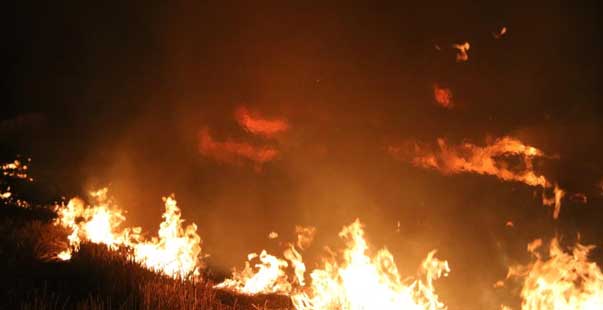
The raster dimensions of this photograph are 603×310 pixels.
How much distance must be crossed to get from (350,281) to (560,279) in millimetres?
2696

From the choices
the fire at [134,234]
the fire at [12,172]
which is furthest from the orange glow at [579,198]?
the fire at [12,172]

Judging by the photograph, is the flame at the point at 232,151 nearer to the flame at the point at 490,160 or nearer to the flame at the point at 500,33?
the flame at the point at 490,160

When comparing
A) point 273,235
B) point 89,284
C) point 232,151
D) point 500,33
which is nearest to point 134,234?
point 232,151

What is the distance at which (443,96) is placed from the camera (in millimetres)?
7250

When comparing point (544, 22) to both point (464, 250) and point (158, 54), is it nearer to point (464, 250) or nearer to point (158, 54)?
point (464, 250)

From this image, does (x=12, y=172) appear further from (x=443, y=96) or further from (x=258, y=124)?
(x=443, y=96)

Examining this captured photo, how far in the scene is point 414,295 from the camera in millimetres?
6961

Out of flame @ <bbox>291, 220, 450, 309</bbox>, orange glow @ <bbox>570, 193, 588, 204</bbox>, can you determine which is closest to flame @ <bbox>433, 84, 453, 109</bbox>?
A: orange glow @ <bbox>570, 193, 588, 204</bbox>

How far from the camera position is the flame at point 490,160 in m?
6.38

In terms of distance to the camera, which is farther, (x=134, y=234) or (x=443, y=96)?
(x=134, y=234)

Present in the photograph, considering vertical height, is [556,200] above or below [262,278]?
above

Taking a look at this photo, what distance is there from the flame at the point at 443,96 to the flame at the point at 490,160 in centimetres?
52

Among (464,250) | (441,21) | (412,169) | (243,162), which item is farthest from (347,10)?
(464,250)

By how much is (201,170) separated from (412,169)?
480cm
